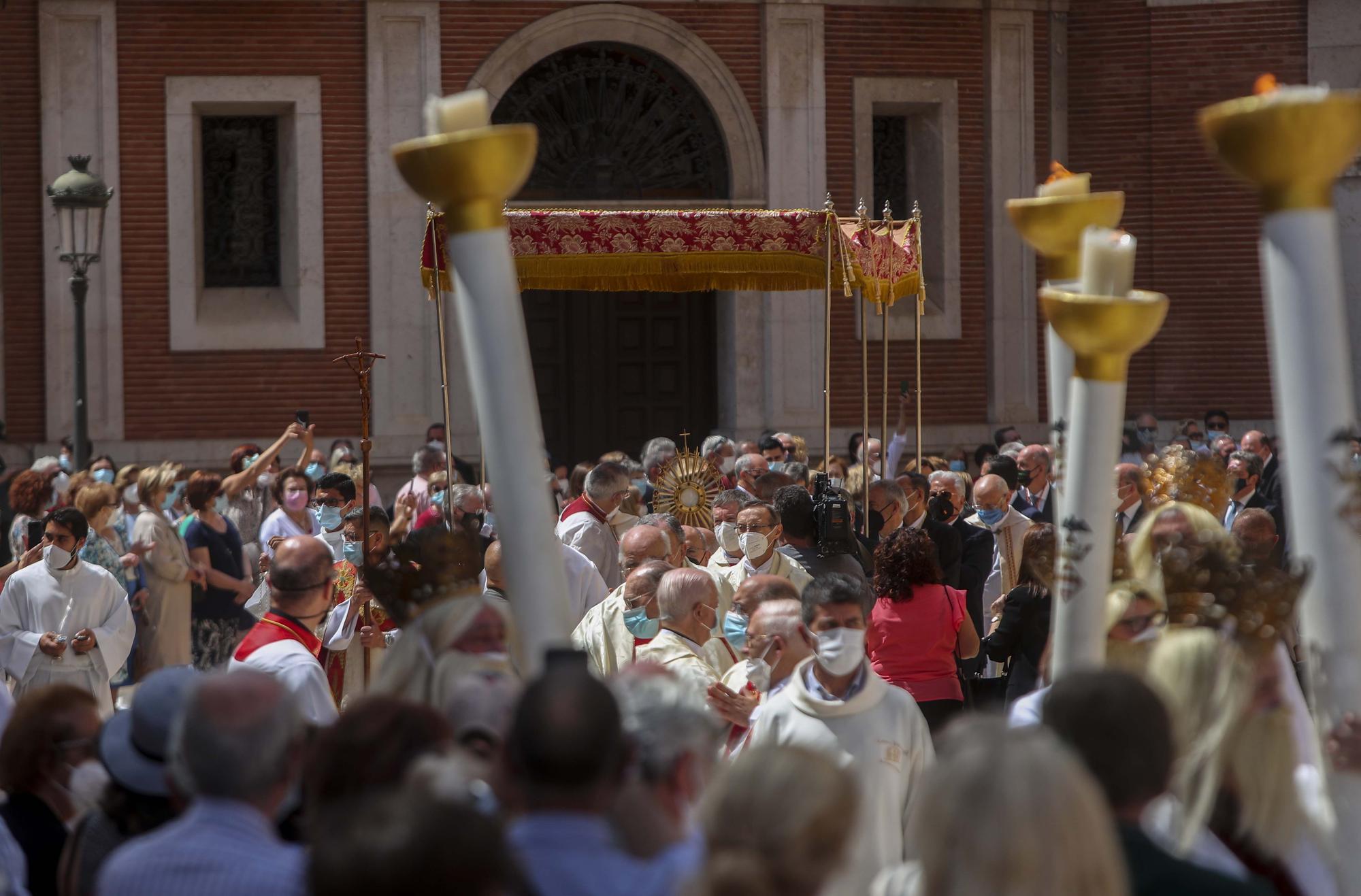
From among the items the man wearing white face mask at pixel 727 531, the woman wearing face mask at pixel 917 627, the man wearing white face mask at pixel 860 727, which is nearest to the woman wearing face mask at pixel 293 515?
the man wearing white face mask at pixel 727 531

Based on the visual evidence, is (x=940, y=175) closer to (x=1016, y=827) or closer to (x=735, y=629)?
(x=735, y=629)

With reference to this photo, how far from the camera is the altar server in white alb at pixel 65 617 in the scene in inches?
320

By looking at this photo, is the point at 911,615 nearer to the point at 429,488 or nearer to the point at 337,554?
the point at 337,554

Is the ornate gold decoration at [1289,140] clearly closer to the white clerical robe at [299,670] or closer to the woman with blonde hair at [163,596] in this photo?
the white clerical robe at [299,670]

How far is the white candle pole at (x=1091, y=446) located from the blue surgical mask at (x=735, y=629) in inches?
131

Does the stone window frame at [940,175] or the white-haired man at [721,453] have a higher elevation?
the stone window frame at [940,175]

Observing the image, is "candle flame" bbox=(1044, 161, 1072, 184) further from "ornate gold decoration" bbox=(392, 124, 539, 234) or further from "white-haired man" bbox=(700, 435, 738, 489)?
"white-haired man" bbox=(700, 435, 738, 489)

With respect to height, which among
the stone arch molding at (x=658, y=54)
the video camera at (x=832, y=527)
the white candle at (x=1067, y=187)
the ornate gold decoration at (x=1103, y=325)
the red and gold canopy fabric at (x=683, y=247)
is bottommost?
the video camera at (x=832, y=527)

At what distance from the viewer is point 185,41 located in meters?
16.1

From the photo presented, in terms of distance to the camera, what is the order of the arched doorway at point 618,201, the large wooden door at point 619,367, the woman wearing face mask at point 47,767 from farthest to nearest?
the large wooden door at point 619,367 → the arched doorway at point 618,201 → the woman wearing face mask at point 47,767

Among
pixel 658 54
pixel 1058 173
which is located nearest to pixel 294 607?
pixel 1058 173

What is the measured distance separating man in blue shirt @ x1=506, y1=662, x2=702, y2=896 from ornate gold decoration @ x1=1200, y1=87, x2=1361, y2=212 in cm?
149

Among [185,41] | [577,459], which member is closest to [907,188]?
[577,459]

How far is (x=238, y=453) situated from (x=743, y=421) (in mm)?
5707
